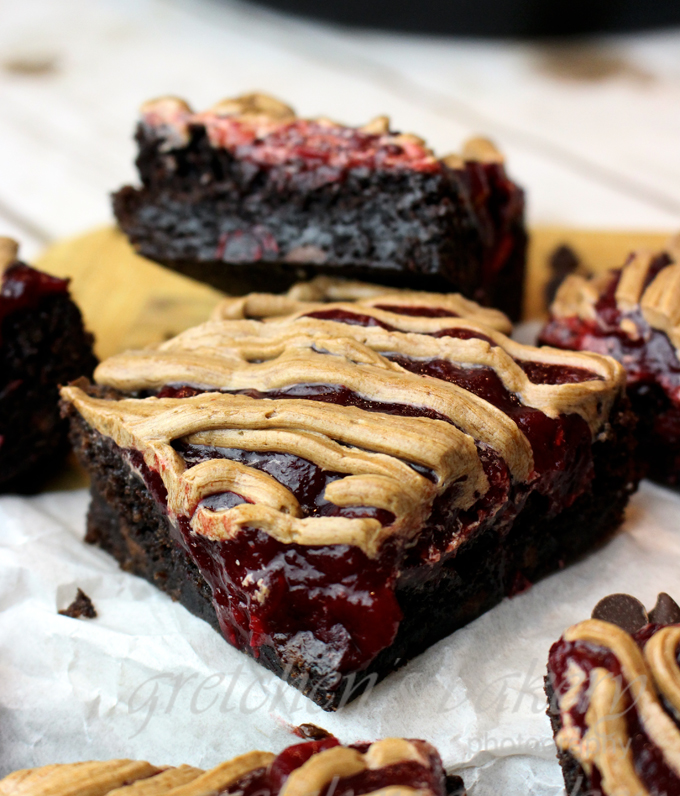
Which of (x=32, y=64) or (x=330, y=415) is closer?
(x=330, y=415)

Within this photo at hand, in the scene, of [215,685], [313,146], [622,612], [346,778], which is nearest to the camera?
[346,778]

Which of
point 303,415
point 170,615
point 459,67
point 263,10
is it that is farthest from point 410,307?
point 263,10

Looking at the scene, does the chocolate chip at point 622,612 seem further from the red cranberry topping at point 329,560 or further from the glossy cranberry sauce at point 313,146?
the glossy cranberry sauce at point 313,146

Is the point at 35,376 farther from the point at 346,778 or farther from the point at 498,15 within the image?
the point at 498,15

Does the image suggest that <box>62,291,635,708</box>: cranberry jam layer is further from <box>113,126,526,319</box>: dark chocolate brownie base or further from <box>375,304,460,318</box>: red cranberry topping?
<box>113,126,526,319</box>: dark chocolate brownie base

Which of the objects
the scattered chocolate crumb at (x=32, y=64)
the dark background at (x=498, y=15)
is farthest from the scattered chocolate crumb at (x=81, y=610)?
the dark background at (x=498, y=15)

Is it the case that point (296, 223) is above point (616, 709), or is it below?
above

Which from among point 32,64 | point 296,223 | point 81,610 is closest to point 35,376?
point 81,610
